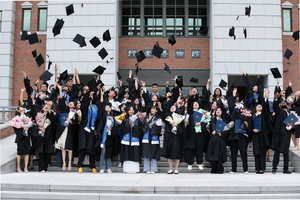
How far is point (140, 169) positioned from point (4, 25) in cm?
1307

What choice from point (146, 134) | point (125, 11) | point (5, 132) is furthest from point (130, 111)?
point (125, 11)

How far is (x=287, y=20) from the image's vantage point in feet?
55.8

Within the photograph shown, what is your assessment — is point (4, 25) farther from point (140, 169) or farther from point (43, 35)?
point (140, 169)

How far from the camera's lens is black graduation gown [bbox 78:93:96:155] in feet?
26.8

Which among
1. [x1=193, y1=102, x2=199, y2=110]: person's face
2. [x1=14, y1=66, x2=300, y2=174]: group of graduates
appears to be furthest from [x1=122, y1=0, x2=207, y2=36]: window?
[x1=193, y1=102, x2=199, y2=110]: person's face

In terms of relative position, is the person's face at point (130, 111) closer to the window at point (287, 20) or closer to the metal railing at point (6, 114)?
the metal railing at point (6, 114)

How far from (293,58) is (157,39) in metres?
7.57

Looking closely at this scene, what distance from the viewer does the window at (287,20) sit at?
17.0 m

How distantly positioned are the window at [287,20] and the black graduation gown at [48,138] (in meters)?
14.0

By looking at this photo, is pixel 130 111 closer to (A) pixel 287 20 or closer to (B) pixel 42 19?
(B) pixel 42 19

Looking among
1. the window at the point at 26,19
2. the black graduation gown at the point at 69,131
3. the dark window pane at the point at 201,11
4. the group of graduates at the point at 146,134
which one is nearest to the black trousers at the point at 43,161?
the group of graduates at the point at 146,134

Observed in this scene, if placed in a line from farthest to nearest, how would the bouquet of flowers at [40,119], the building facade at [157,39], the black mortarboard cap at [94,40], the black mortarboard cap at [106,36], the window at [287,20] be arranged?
the window at [287,20] < the building facade at [157,39] < the black mortarboard cap at [106,36] < the black mortarboard cap at [94,40] < the bouquet of flowers at [40,119]

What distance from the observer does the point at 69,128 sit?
8.38 m

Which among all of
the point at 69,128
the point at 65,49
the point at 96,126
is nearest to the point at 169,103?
the point at 96,126
